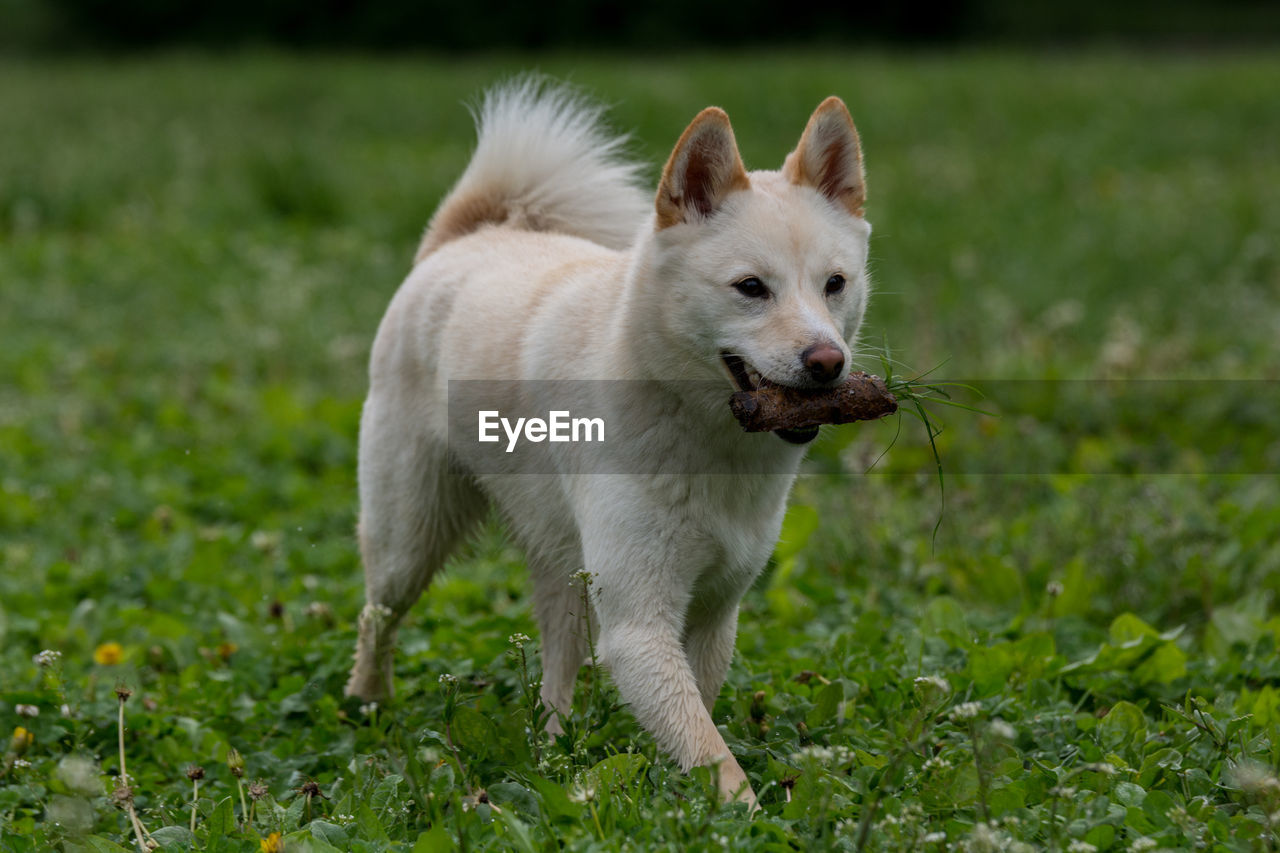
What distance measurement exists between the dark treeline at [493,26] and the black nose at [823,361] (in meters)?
27.5

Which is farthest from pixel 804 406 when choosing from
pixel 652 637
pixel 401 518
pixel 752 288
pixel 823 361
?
pixel 401 518

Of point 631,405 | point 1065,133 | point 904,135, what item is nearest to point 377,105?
point 904,135

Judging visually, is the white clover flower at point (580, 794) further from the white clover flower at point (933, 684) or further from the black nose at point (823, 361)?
the black nose at point (823, 361)

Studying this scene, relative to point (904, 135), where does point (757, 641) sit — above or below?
below

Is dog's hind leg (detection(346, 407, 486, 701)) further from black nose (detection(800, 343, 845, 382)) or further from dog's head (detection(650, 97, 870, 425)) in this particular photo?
black nose (detection(800, 343, 845, 382))

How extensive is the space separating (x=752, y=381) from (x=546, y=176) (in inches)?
56.3

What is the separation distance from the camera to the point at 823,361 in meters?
2.77

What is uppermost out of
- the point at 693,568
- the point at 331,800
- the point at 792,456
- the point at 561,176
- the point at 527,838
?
the point at 561,176

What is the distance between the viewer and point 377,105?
16938mm

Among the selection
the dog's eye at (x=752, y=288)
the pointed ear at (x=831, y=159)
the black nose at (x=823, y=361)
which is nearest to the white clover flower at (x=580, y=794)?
the black nose at (x=823, y=361)

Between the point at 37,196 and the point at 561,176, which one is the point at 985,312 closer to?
the point at 561,176

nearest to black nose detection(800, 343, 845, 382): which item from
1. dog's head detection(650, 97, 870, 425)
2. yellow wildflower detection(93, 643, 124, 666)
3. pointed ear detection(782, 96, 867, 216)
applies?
dog's head detection(650, 97, 870, 425)

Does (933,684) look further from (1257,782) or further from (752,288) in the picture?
(752,288)

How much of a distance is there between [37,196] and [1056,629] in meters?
8.93
